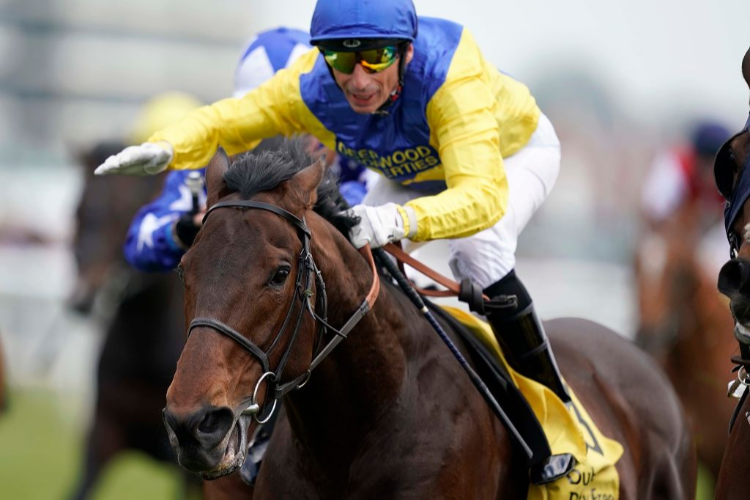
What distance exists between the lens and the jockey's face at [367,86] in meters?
3.78

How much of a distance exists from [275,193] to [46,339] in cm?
869

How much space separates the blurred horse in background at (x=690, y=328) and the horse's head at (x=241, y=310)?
425 cm

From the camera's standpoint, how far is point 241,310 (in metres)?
2.90

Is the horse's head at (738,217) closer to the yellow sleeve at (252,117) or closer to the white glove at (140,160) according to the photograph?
the yellow sleeve at (252,117)

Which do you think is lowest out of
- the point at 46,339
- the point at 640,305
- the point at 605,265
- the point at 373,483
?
the point at 46,339

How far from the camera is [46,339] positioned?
11305 millimetres

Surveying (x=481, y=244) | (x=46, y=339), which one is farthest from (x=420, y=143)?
(x=46, y=339)

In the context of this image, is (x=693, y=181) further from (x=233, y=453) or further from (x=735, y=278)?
(x=233, y=453)

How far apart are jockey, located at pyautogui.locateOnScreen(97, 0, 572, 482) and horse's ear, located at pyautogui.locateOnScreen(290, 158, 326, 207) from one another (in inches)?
8.5

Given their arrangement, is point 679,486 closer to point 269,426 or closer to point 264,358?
point 269,426

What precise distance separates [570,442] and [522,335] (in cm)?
41

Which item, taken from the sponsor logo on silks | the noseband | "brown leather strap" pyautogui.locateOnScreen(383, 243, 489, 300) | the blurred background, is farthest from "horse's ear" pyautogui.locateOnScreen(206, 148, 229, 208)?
the blurred background

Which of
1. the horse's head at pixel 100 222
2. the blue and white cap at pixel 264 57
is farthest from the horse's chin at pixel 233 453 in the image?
the horse's head at pixel 100 222

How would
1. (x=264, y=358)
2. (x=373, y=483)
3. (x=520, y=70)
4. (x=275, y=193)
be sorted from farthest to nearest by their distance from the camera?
1. (x=520, y=70)
2. (x=373, y=483)
3. (x=275, y=193)
4. (x=264, y=358)
